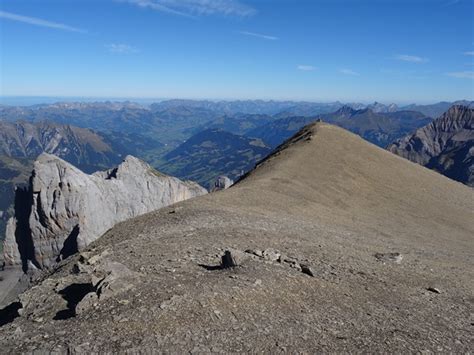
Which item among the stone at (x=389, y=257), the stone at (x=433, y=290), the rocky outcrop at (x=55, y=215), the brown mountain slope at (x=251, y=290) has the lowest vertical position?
the rocky outcrop at (x=55, y=215)

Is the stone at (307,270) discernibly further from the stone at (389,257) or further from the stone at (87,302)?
the stone at (87,302)

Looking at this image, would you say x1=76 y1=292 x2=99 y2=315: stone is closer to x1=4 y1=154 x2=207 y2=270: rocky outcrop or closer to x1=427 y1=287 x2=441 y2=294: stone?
x1=427 y1=287 x2=441 y2=294: stone

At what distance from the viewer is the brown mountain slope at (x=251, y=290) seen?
16.0 meters

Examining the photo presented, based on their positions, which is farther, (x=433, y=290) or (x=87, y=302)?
(x=433, y=290)

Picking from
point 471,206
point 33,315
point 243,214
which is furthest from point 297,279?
point 471,206

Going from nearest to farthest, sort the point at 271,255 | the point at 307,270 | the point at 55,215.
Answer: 1. the point at 307,270
2. the point at 271,255
3. the point at 55,215

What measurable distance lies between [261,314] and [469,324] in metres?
10.5

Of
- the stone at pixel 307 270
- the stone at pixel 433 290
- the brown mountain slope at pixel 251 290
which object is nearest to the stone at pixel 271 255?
the brown mountain slope at pixel 251 290

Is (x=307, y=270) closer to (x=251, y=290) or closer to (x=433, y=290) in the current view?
(x=251, y=290)

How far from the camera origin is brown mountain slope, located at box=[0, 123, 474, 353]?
52.6ft

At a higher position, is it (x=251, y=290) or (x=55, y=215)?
(x=251, y=290)

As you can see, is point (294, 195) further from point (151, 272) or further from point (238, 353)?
point (238, 353)

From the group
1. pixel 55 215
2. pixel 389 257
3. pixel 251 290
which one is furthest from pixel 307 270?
pixel 55 215

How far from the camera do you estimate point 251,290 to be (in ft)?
63.2
